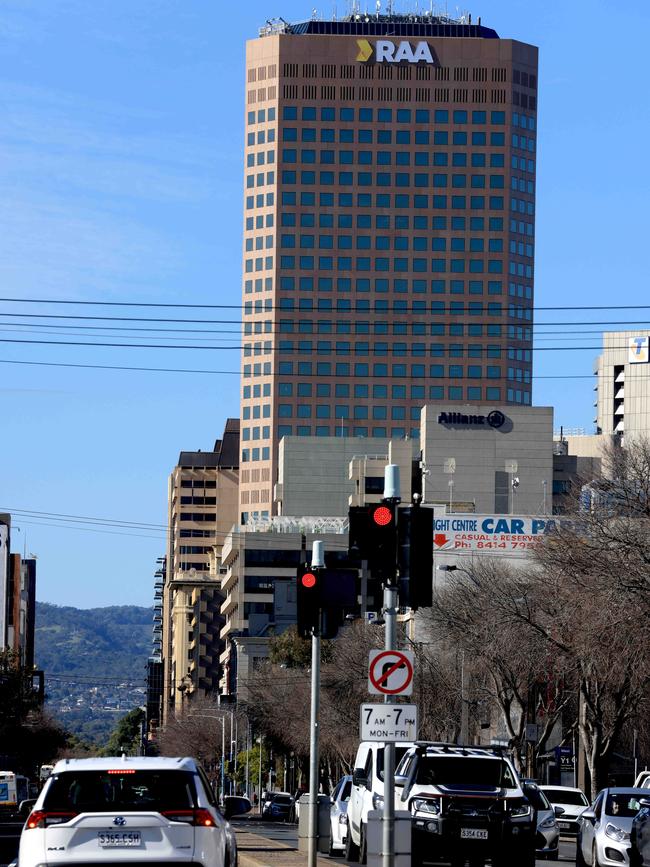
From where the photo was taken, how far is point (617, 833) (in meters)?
28.9

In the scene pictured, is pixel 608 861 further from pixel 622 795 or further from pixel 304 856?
pixel 304 856

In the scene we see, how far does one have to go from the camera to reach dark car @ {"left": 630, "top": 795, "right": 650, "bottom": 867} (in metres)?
25.9

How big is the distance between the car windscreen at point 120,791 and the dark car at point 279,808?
61677 millimetres

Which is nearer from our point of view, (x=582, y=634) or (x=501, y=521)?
(x=582, y=634)

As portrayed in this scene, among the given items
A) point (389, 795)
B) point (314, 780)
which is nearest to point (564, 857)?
point (314, 780)

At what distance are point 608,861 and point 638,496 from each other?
17.9 m

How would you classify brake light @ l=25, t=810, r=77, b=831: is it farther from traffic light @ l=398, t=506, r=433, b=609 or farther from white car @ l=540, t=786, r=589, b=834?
white car @ l=540, t=786, r=589, b=834

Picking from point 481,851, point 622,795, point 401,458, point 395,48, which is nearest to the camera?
point 481,851

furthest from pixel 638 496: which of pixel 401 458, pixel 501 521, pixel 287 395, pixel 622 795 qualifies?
pixel 287 395

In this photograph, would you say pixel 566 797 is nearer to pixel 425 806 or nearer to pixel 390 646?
pixel 425 806

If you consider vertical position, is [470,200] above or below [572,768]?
above

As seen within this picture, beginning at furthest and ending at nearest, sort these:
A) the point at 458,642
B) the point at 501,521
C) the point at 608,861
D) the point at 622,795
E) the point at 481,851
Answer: the point at 501,521
the point at 458,642
the point at 622,795
the point at 608,861
the point at 481,851

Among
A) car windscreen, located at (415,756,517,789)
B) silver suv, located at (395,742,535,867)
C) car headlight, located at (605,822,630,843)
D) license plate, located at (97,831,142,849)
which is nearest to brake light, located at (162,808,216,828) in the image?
license plate, located at (97,831,142,849)

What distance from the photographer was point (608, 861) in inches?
1129
